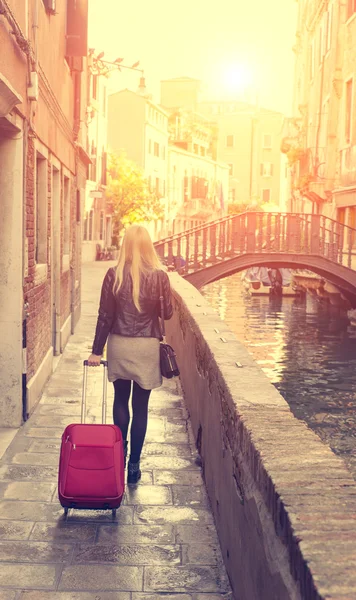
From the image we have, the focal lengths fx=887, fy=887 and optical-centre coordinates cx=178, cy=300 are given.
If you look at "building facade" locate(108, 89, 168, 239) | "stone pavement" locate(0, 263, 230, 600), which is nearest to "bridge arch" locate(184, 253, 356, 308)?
"stone pavement" locate(0, 263, 230, 600)

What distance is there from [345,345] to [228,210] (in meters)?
68.0

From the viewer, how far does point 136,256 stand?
586cm

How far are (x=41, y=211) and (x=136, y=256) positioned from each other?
15.3 feet

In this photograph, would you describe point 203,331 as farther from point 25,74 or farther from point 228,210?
point 228,210

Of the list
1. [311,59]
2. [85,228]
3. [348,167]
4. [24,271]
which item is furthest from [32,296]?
[85,228]

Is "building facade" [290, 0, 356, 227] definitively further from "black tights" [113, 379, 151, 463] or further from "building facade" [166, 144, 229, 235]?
"building facade" [166, 144, 229, 235]

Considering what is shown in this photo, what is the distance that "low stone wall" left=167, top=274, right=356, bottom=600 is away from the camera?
7.91 feet

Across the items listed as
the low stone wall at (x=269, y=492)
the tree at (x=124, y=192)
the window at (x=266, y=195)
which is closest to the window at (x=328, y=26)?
the tree at (x=124, y=192)

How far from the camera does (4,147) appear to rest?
7508mm

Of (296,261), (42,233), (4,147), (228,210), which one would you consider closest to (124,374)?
(4,147)

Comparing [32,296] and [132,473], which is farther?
[32,296]

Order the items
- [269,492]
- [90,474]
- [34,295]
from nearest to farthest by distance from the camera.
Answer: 1. [269,492]
2. [90,474]
3. [34,295]

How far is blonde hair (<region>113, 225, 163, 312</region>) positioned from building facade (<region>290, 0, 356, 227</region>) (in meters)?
21.7

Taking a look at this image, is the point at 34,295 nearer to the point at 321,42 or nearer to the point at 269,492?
the point at 269,492
